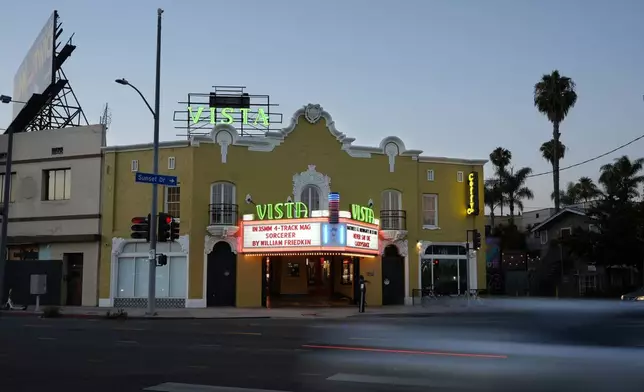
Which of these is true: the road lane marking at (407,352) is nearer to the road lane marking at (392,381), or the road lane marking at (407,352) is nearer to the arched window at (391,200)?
the road lane marking at (392,381)

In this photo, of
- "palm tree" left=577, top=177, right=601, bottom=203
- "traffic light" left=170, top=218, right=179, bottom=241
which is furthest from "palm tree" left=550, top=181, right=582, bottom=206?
"traffic light" left=170, top=218, right=179, bottom=241

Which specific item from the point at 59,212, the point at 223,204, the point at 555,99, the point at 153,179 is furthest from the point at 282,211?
the point at 555,99

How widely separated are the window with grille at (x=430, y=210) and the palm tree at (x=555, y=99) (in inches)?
1000

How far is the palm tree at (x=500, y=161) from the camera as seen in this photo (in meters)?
74.0

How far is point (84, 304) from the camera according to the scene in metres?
35.4

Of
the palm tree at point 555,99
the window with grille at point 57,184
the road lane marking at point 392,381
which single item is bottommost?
the road lane marking at point 392,381

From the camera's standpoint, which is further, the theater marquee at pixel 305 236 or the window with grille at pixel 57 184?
the window with grille at pixel 57 184

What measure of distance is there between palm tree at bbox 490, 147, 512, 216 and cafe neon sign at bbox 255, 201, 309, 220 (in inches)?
1761

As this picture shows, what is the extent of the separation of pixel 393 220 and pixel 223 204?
30.9ft

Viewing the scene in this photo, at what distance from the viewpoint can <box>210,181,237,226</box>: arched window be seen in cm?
3466

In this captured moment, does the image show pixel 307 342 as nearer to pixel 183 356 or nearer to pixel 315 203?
pixel 183 356

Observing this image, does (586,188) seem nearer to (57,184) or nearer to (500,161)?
(500,161)

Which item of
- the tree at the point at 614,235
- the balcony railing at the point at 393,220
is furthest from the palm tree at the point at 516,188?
the balcony railing at the point at 393,220

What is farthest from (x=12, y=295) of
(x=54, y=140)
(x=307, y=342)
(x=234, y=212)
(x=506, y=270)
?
(x=506, y=270)
